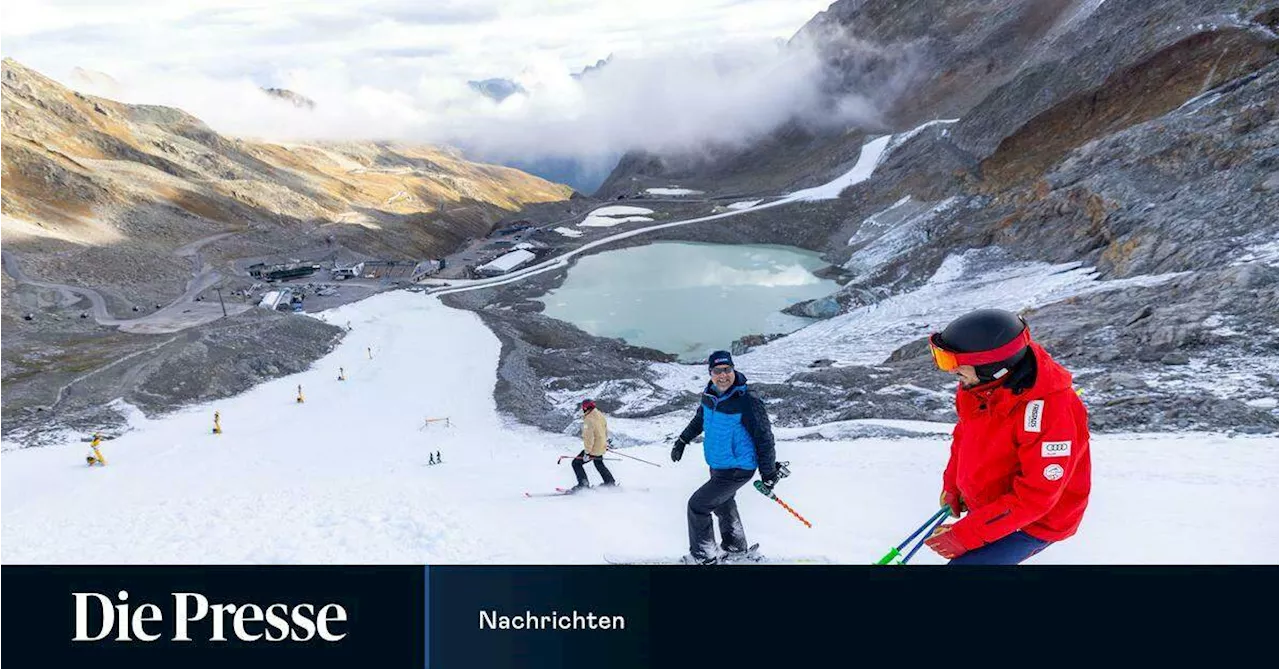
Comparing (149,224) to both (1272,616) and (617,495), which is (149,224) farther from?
(1272,616)

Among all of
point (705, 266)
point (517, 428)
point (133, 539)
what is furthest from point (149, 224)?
point (133, 539)

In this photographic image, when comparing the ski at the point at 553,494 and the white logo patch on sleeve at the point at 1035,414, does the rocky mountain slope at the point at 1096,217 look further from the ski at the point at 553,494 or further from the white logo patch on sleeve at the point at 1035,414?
the white logo patch on sleeve at the point at 1035,414

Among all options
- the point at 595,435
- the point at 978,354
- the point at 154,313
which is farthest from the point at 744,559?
the point at 154,313

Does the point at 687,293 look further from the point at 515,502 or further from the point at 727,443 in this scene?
the point at 727,443

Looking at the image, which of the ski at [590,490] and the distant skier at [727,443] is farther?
the ski at [590,490]

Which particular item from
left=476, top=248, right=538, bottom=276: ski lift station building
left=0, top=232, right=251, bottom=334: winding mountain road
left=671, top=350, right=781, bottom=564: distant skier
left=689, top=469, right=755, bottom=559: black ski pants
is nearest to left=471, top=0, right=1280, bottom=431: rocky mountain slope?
left=689, top=469, right=755, bottom=559: black ski pants

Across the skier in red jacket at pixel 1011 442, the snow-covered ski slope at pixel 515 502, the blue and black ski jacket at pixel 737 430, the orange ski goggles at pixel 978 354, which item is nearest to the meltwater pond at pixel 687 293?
the snow-covered ski slope at pixel 515 502
